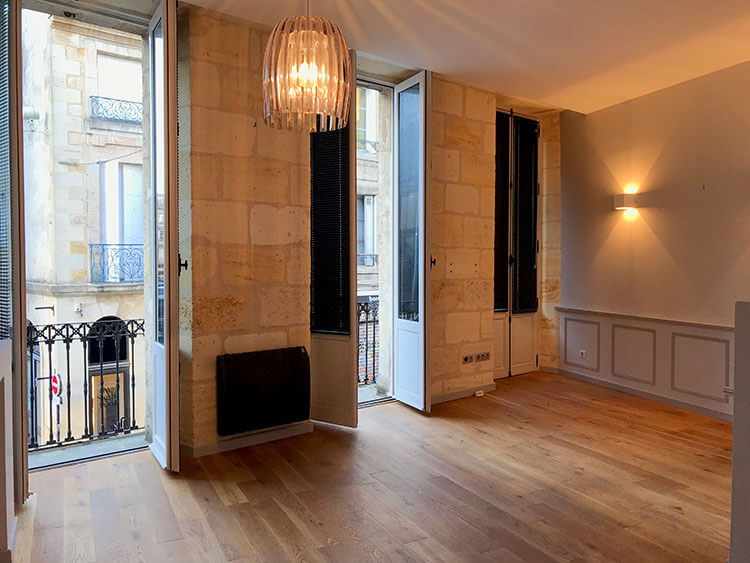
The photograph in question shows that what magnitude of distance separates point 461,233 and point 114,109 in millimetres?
6707

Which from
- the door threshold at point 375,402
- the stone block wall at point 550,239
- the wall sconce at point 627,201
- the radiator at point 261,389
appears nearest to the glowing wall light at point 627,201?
the wall sconce at point 627,201

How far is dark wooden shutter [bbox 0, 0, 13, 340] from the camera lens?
2520 millimetres

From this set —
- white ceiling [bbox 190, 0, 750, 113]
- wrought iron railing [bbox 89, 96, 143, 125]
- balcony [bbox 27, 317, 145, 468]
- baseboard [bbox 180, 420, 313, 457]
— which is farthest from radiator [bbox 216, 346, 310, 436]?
wrought iron railing [bbox 89, 96, 143, 125]

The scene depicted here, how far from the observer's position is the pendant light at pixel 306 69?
1803mm

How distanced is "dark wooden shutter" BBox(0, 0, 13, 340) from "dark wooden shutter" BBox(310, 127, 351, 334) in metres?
1.91

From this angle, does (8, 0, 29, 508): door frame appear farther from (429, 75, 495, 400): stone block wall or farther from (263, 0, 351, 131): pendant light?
(429, 75, 495, 400): stone block wall

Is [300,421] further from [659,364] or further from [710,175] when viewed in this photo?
[710,175]

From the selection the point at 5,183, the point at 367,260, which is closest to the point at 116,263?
the point at 367,260

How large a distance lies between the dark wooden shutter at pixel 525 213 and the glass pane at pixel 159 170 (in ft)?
12.5

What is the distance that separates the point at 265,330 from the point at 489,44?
2702 millimetres

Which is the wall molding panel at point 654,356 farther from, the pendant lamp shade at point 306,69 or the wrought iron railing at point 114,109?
the wrought iron railing at point 114,109

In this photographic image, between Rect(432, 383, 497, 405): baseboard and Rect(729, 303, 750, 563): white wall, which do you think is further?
Rect(432, 383, 497, 405): baseboard

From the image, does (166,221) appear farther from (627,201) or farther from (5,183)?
(627,201)

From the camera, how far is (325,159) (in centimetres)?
377
